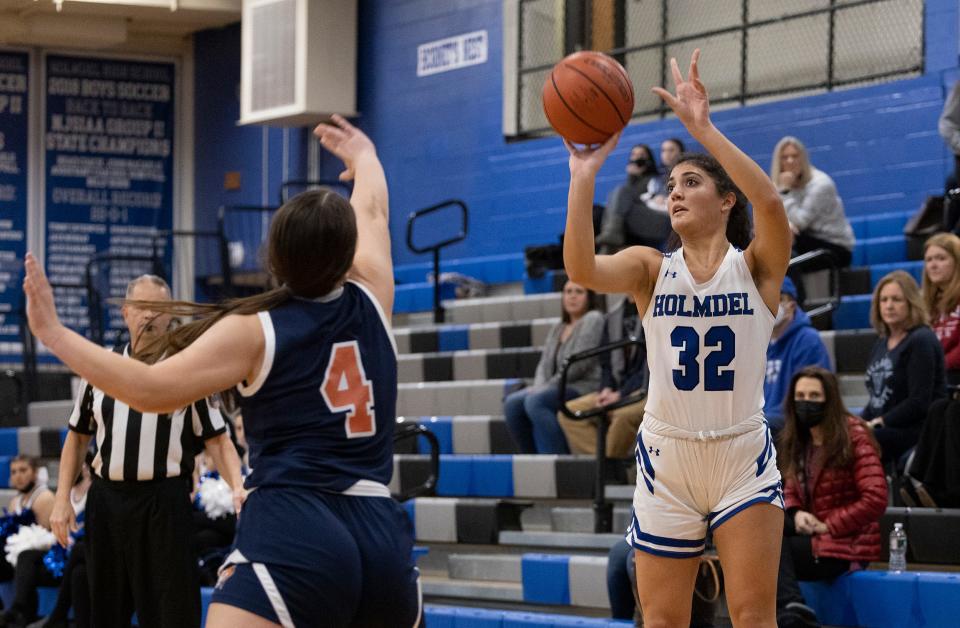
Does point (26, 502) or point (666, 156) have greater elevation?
point (666, 156)

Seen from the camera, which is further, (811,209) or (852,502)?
(811,209)

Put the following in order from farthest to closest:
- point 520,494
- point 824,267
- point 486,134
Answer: point 486,134 < point 824,267 < point 520,494

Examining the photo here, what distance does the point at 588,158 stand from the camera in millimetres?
3568

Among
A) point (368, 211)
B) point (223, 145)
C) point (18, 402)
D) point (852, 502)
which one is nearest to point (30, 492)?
point (18, 402)

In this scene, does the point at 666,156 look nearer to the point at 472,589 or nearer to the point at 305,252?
the point at 472,589

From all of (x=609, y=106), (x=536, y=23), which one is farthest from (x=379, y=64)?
(x=609, y=106)

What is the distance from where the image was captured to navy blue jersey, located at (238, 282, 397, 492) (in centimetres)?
272

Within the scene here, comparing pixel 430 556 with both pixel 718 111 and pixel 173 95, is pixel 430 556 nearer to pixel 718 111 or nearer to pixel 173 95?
pixel 718 111

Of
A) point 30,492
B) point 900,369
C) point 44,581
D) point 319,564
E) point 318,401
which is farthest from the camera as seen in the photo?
point 30,492

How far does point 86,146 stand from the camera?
1418 centimetres

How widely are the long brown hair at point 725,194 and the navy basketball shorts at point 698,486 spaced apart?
571 mm

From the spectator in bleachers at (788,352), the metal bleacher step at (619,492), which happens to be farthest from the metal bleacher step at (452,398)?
the spectator in bleachers at (788,352)

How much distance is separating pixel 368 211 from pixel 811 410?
2.93 m

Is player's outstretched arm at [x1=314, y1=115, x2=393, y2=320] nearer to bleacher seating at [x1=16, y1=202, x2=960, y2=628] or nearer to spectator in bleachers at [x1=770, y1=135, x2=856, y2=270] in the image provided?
bleacher seating at [x1=16, y1=202, x2=960, y2=628]
